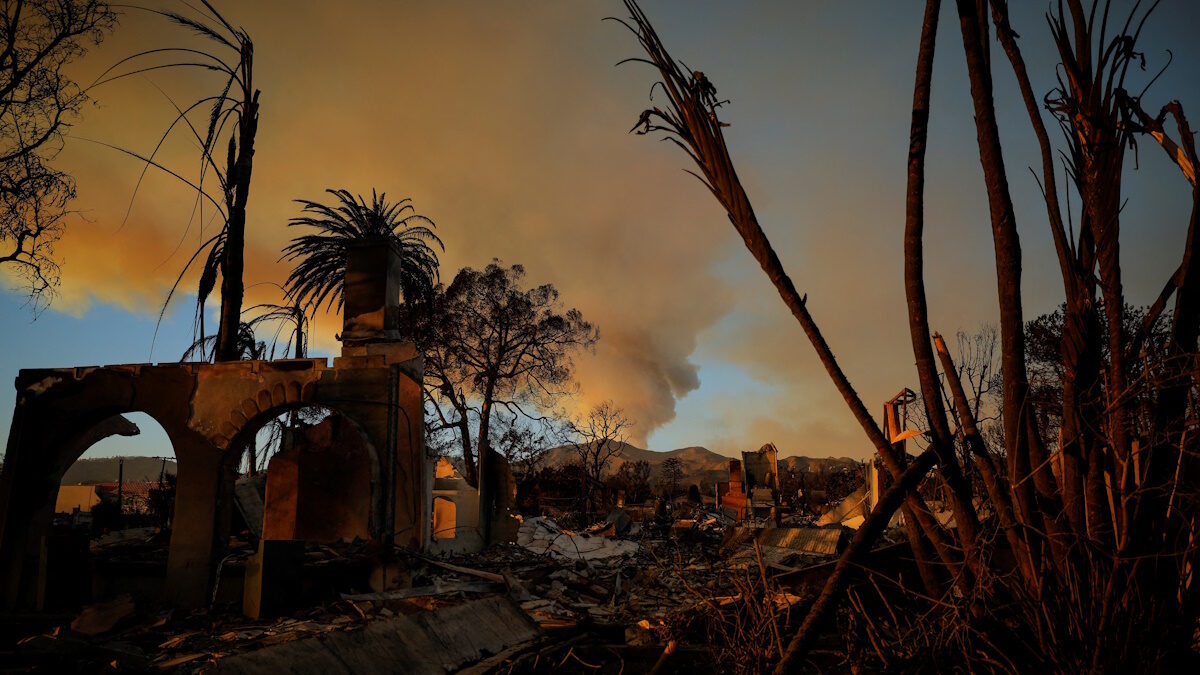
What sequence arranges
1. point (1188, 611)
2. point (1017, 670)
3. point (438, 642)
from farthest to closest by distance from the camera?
1. point (438, 642)
2. point (1017, 670)
3. point (1188, 611)

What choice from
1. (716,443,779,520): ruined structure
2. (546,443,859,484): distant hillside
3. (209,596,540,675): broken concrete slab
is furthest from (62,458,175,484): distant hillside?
(209,596,540,675): broken concrete slab

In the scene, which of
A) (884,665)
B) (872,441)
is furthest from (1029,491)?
(884,665)

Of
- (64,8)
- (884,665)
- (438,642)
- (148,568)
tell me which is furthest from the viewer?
(64,8)

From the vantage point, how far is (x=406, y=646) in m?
5.97

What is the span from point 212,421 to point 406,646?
8.42 meters

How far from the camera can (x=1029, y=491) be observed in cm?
283

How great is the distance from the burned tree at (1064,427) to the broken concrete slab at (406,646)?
12.5ft

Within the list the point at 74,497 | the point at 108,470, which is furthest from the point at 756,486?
the point at 108,470

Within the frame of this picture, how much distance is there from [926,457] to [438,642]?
A: 497 centimetres

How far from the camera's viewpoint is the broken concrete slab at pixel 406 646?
491 cm

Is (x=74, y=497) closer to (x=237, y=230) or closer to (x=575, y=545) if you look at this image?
(x=237, y=230)

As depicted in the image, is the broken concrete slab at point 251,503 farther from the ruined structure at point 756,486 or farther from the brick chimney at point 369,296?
the ruined structure at point 756,486

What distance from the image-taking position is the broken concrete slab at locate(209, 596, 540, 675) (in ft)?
16.1

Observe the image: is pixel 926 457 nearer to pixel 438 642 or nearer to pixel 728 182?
pixel 728 182
